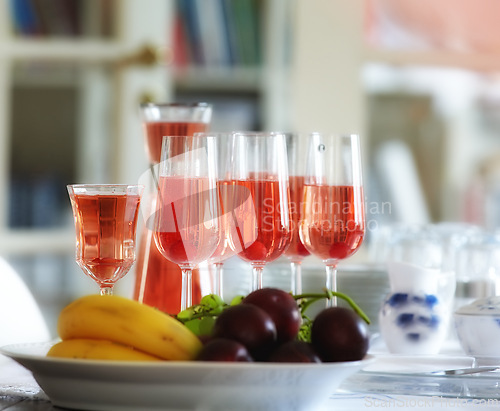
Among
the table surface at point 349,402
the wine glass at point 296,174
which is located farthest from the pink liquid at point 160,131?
the table surface at point 349,402

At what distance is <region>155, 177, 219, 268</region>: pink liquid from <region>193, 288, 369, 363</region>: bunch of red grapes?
0.60 ft

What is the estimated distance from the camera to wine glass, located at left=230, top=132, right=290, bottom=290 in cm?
99

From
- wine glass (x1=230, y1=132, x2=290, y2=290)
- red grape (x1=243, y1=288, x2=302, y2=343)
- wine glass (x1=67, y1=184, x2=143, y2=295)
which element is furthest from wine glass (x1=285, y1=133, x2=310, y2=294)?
red grape (x1=243, y1=288, x2=302, y2=343)

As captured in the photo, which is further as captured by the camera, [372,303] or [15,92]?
[15,92]

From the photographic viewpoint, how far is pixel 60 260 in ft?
8.40

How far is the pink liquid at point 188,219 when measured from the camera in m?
0.95

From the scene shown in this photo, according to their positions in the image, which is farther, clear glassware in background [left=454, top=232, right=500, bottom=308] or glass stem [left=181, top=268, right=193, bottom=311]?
clear glassware in background [left=454, top=232, right=500, bottom=308]

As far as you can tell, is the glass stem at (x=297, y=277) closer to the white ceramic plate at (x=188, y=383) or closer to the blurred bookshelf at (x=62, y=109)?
the white ceramic plate at (x=188, y=383)

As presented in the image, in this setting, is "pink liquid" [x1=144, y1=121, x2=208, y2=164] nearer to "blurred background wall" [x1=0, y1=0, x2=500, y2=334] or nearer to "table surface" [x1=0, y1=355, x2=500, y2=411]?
"table surface" [x1=0, y1=355, x2=500, y2=411]

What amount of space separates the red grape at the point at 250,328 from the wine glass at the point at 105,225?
269mm

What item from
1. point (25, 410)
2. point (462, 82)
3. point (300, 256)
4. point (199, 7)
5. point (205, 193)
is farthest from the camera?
point (199, 7)

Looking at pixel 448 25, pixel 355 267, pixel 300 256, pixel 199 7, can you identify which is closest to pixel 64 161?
pixel 199 7

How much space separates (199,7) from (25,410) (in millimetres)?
2595

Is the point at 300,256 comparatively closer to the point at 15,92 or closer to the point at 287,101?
the point at 15,92
